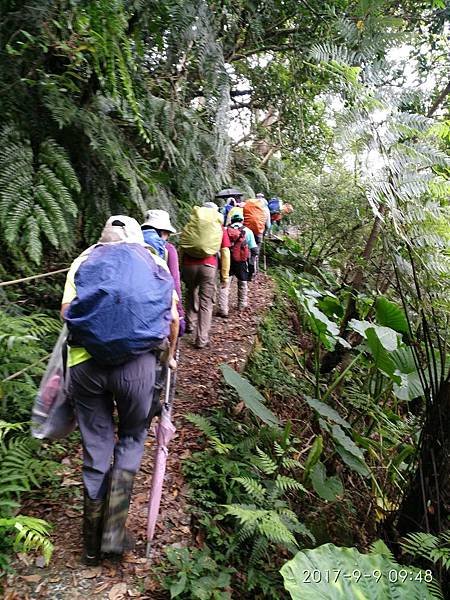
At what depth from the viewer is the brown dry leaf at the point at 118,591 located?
7.56ft

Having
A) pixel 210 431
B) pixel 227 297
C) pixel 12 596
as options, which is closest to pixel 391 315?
pixel 210 431

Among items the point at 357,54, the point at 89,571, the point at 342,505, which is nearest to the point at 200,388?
the point at 342,505

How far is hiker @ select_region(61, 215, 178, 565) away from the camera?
2035mm

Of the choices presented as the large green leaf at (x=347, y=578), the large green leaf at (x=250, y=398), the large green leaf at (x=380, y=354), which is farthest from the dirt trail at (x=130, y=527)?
the large green leaf at (x=380, y=354)

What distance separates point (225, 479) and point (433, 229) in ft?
7.53

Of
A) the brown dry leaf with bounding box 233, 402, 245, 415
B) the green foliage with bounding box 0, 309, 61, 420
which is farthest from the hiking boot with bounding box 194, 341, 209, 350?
the green foliage with bounding box 0, 309, 61, 420

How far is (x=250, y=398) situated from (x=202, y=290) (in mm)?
1920

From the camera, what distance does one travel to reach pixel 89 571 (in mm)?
2410

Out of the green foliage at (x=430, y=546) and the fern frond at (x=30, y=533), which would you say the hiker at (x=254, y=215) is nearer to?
the green foliage at (x=430, y=546)

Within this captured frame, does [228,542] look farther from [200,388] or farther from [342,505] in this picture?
[200,388]

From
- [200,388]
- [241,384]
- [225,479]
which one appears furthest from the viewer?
[200,388]

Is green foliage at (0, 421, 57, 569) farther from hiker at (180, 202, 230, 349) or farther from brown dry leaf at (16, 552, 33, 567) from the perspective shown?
hiker at (180, 202, 230, 349)

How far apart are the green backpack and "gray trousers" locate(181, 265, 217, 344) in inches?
8.0

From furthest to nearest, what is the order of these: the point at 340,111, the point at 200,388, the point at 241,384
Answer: the point at 200,388 → the point at 241,384 → the point at 340,111
